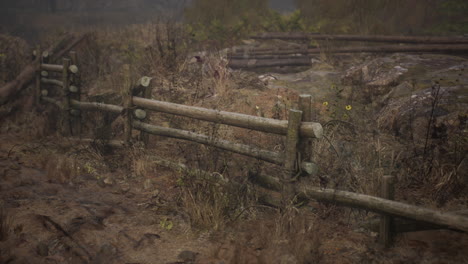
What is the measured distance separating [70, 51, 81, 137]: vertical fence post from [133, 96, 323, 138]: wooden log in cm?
203

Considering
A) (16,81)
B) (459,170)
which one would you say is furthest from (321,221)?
(16,81)

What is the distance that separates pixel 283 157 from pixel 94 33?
9.38m

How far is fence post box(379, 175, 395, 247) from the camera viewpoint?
3.24m

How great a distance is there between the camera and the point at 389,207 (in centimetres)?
315

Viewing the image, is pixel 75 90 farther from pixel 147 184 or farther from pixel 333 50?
pixel 333 50

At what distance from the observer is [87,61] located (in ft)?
33.2

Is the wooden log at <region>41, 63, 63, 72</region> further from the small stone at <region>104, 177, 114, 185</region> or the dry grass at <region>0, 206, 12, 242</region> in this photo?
the dry grass at <region>0, 206, 12, 242</region>

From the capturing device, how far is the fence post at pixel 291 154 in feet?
11.8

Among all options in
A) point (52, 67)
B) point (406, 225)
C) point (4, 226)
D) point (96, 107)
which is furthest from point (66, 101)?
point (406, 225)

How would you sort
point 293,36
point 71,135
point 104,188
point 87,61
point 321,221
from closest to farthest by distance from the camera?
1. point 321,221
2. point 104,188
3. point 71,135
4. point 87,61
5. point 293,36

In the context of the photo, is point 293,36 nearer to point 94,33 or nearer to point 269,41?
point 269,41

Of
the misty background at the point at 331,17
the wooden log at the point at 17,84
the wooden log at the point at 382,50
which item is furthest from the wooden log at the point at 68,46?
the wooden log at the point at 382,50

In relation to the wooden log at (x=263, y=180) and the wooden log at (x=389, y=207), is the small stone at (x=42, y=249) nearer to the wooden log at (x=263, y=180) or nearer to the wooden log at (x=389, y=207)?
the wooden log at (x=263, y=180)

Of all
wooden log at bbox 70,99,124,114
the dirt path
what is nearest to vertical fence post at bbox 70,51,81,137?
wooden log at bbox 70,99,124,114
